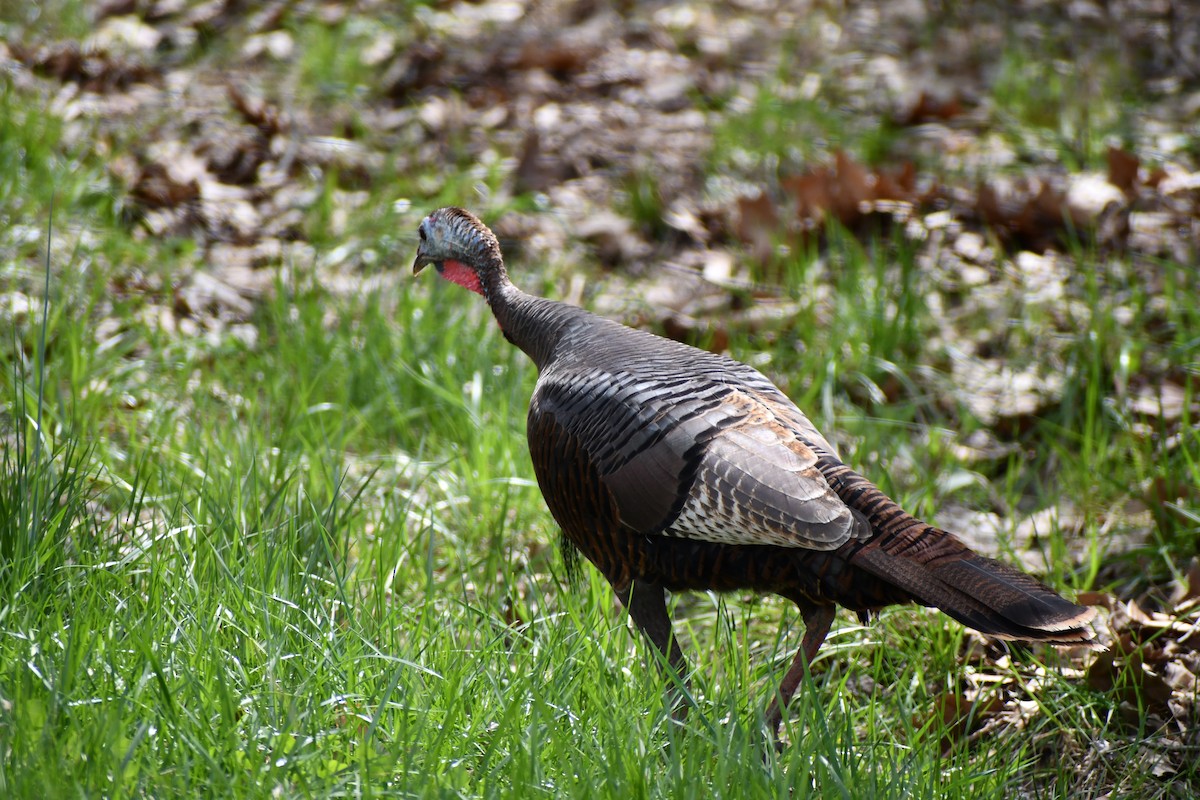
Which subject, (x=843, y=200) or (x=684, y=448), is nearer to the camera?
(x=684, y=448)

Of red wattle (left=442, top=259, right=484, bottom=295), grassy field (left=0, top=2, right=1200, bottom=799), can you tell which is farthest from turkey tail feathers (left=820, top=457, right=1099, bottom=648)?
red wattle (left=442, top=259, right=484, bottom=295)

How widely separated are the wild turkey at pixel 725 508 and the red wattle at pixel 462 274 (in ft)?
1.92

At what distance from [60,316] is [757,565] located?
9.15ft

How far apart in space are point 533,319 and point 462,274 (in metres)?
0.39

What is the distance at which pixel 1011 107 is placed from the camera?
22.0ft

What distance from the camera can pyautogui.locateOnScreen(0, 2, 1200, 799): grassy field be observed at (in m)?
2.35

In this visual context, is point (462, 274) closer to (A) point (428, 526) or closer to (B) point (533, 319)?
(B) point (533, 319)

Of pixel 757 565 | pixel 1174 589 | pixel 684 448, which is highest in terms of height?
pixel 684 448

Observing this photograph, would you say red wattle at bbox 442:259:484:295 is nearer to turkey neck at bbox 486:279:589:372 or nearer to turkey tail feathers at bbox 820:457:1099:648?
turkey neck at bbox 486:279:589:372

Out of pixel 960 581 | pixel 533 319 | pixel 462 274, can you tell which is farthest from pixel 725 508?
pixel 462 274

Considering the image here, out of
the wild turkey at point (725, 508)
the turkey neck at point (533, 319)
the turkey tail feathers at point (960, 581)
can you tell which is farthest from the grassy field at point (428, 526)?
the turkey neck at point (533, 319)

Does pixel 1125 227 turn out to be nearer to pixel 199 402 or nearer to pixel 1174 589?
pixel 1174 589

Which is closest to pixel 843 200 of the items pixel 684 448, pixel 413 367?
pixel 413 367

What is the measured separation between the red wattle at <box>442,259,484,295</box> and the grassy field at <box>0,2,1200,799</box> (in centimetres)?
52
